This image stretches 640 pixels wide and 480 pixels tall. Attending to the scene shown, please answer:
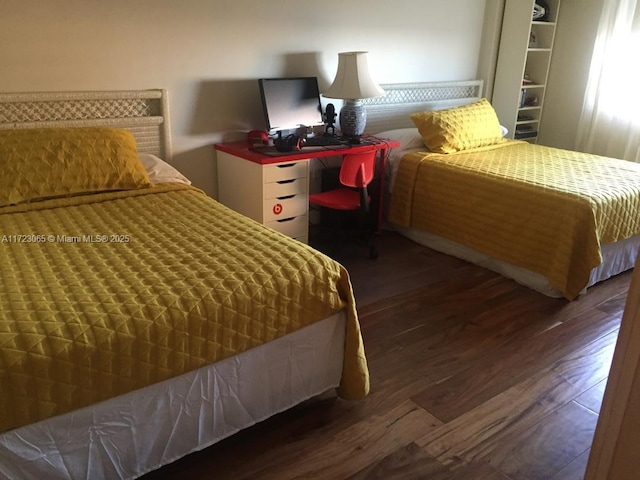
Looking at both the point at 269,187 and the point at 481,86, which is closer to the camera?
the point at 269,187

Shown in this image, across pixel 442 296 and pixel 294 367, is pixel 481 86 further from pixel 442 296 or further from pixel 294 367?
pixel 294 367

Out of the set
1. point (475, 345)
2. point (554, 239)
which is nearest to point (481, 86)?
point (554, 239)

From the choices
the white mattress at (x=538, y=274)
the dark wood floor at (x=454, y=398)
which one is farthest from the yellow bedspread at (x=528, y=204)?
the dark wood floor at (x=454, y=398)

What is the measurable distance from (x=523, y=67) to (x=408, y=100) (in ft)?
3.63

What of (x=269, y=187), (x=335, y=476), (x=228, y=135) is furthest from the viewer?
(x=228, y=135)

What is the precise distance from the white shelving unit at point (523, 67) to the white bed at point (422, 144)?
0.25 metres

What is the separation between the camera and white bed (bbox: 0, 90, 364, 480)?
141cm

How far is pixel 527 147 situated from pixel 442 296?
1.82 meters

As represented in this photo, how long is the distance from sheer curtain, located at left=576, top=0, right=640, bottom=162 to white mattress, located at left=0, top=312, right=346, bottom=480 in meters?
3.64

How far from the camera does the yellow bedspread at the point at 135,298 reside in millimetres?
1382

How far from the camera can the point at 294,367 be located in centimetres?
189

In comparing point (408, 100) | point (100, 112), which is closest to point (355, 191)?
point (408, 100)

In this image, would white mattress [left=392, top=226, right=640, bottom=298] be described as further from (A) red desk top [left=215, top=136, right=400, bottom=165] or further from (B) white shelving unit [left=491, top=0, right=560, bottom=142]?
(B) white shelving unit [left=491, top=0, right=560, bottom=142]

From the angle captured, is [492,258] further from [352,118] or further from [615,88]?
[615,88]
